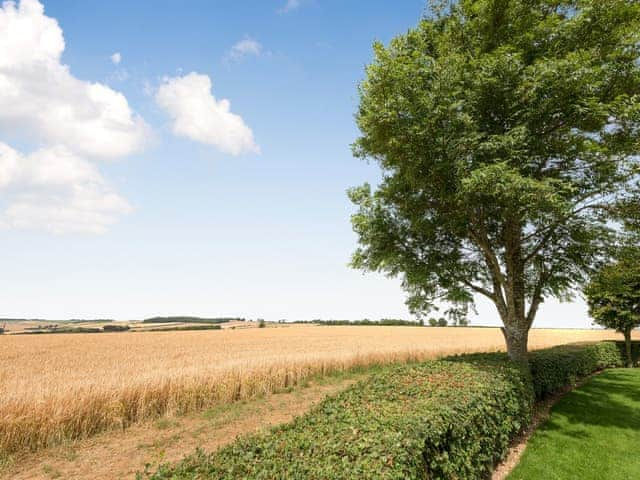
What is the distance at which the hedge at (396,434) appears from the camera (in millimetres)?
4020

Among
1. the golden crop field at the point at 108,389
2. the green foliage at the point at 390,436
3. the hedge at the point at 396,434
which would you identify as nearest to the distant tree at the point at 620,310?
the hedge at the point at 396,434

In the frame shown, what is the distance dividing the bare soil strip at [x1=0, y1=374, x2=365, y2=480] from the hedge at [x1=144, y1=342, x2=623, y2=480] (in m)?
2.55

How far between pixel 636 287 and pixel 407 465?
3338 cm

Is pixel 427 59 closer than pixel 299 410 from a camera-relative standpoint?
Yes

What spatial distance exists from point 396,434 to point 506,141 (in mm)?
9011

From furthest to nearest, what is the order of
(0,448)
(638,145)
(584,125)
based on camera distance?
1. (584,125)
2. (638,145)
3. (0,448)

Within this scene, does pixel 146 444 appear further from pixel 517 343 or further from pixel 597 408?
pixel 597 408

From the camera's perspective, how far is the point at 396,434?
4.66 metres

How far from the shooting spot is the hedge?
402 centimetres

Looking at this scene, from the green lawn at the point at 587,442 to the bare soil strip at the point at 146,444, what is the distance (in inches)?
235

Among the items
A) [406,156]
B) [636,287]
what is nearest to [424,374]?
[406,156]

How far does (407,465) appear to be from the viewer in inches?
171

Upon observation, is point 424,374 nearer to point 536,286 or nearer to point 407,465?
point 407,465

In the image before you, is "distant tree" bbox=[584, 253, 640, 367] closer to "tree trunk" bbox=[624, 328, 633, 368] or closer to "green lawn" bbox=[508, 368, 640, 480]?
"tree trunk" bbox=[624, 328, 633, 368]
